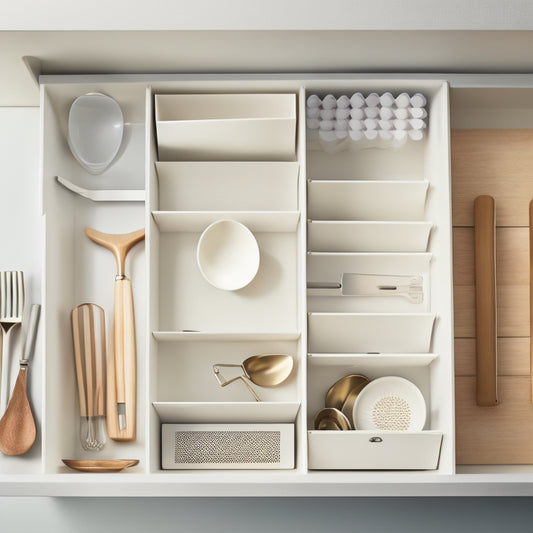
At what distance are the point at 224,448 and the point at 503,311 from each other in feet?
2.62

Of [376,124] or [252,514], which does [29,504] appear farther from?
[376,124]

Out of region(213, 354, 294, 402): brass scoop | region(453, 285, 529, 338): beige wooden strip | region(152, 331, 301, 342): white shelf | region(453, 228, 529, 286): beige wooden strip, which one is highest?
region(453, 228, 529, 286): beige wooden strip

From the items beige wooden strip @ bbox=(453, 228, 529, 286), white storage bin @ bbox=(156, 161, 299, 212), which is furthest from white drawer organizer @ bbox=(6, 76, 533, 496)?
beige wooden strip @ bbox=(453, 228, 529, 286)

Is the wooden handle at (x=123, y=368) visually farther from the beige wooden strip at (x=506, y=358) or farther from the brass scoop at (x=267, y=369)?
the beige wooden strip at (x=506, y=358)

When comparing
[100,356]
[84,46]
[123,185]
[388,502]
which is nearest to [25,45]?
[84,46]

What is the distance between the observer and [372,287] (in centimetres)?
199

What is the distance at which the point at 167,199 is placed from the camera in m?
2.03

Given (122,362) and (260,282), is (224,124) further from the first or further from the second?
(122,362)

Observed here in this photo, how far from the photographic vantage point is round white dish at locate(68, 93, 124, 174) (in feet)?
6.43

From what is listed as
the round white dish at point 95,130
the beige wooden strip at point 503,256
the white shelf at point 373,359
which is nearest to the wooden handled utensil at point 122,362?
the round white dish at point 95,130

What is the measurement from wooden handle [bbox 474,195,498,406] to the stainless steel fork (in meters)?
1.17

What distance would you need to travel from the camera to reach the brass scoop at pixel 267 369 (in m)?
1.97

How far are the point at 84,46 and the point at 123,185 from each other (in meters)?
0.43

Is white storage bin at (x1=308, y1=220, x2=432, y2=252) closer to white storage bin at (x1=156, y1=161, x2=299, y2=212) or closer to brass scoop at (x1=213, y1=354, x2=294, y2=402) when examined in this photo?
white storage bin at (x1=156, y1=161, x2=299, y2=212)
